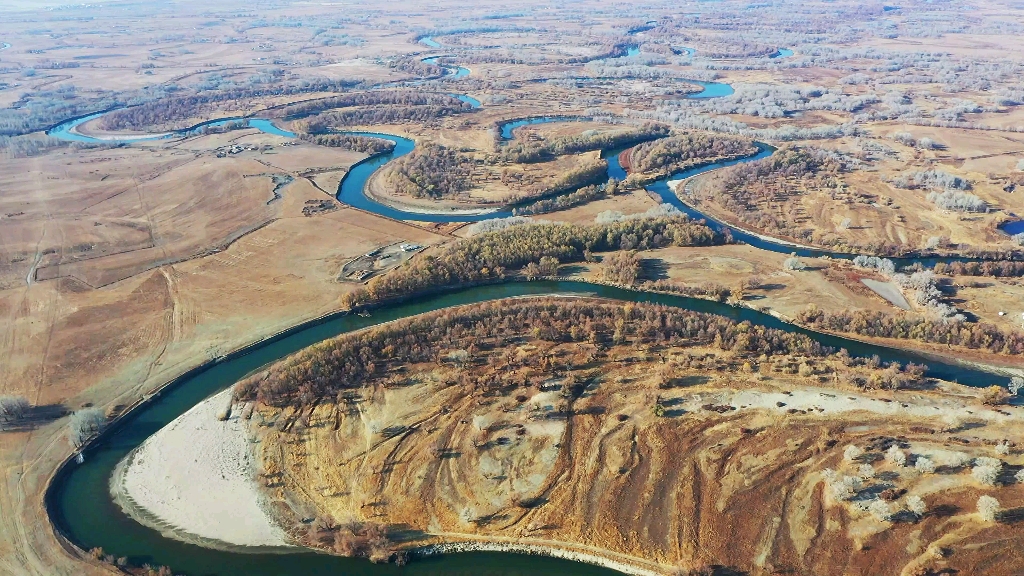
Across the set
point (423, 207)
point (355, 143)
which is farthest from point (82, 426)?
point (355, 143)

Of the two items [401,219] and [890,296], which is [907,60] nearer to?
[890,296]

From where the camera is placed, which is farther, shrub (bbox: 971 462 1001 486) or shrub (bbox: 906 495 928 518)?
shrub (bbox: 971 462 1001 486)

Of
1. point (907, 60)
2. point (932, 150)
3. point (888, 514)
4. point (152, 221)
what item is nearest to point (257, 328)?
point (152, 221)

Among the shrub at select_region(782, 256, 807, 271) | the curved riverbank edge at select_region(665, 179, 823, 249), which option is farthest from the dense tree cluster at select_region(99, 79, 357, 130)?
the shrub at select_region(782, 256, 807, 271)

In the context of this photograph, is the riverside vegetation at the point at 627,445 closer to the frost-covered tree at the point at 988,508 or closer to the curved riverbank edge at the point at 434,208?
the frost-covered tree at the point at 988,508

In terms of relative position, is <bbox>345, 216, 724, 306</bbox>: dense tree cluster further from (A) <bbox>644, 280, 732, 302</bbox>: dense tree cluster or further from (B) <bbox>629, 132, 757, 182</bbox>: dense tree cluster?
(B) <bbox>629, 132, 757, 182</bbox>: dense tree cluster

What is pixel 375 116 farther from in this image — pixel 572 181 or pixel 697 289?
pixel 697 289

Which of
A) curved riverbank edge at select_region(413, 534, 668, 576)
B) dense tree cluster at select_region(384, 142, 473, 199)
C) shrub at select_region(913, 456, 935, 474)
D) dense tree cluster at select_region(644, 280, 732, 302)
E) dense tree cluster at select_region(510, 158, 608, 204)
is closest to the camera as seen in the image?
curved riverbank edge at select_region(413, 534, 668, 576)
